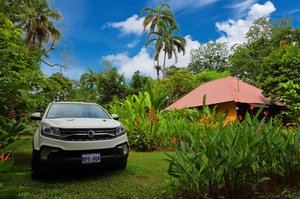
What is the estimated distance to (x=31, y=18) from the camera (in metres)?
21.4

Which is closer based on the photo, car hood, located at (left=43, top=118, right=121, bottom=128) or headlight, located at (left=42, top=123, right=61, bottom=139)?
headlight, located at (left=42, top=123, right=61, bottom=139)

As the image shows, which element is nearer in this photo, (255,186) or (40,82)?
(255,186)

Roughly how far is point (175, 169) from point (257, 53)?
1005 inches

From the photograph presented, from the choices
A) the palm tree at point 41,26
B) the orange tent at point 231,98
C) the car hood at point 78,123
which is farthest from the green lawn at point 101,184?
the palm tree at point 41,26

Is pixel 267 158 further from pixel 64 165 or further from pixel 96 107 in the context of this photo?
pixel 96 107

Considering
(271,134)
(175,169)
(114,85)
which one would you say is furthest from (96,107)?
(114,85)

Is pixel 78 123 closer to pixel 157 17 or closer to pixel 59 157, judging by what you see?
pixel 59 157

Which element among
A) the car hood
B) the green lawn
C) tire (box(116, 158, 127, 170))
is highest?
the car hood

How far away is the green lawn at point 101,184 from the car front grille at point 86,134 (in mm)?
751

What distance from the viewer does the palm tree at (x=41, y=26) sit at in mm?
→ 21766

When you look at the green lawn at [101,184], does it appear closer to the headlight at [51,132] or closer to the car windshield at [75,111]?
the headlight at [51,132]

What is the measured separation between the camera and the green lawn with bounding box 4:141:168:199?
3.58 m

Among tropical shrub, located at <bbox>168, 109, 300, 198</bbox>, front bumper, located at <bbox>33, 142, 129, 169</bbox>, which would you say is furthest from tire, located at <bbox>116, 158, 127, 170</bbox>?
tropical shrub, located at <bbox>168, 109, 300, 198</bbox>

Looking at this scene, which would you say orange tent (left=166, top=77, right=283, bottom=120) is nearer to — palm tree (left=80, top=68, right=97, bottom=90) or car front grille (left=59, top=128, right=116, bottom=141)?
car front grille (left=59, top=128, right=116, bottom=141)
